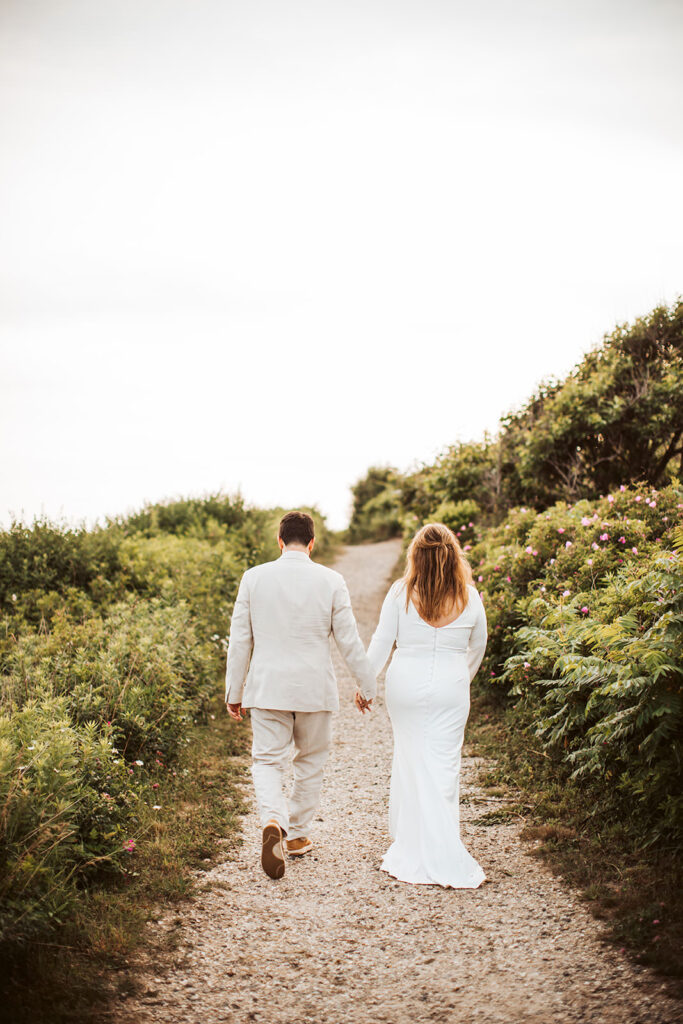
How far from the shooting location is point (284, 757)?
5.37 metres

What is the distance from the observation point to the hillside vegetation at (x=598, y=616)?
5004 millimetres

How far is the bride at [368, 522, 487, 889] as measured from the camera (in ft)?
17.2

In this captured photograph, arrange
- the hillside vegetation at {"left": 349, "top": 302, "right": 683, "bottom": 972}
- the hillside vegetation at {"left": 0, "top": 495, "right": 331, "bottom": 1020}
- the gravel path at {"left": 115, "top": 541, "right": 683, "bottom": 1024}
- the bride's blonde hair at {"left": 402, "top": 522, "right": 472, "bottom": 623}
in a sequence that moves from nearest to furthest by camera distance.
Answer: the gravel path at {"left": 115, "top": 541, "right": 683, "bottom": 1024} < the hillside vegetation at {"left": 0, "top": 495, "right": 331, "bottom": 1020} < the hillside vegetation at {"left": 349, "top": 302, "right": 683, "bottom": 972} < the bride's blonde hair at {"left": 402, "top": 522, "right": 472, "bottom": 623}

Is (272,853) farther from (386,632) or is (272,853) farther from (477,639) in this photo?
(477,639)

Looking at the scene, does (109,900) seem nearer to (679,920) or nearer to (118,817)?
(118,817)

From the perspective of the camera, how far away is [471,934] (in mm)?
4523

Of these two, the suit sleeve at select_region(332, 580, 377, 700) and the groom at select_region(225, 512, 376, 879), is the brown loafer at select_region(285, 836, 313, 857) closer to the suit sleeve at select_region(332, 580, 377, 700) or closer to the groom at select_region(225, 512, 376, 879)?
the groom at select_region(225, 512, 376, 879)

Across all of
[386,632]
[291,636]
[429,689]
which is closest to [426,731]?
[429,689]

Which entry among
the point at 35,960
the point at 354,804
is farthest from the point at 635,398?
the point at 35,960

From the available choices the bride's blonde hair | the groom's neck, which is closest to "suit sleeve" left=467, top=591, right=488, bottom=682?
the bride's blonde hair

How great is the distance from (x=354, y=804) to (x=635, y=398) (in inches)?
362

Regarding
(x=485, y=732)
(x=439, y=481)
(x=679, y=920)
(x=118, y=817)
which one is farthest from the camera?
(x=439, y=481)

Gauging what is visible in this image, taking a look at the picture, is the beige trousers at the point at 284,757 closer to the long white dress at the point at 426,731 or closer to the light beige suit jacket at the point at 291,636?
the light beige suit jacket at the point at 291,636

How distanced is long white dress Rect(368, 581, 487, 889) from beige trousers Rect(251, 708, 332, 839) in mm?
526
